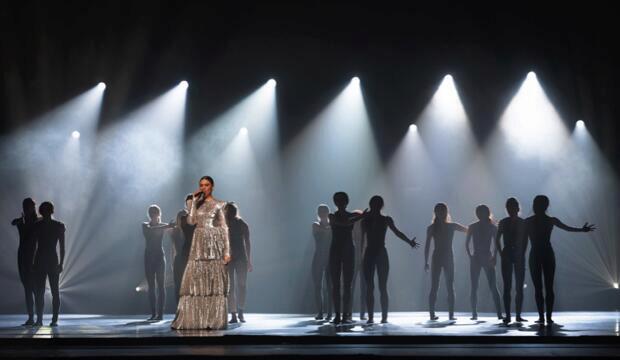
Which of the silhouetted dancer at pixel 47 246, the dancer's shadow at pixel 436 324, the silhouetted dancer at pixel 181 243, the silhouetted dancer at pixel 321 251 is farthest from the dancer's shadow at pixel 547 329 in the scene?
the silhouetted dancer at pixel 47 246

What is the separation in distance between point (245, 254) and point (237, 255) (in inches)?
5.3

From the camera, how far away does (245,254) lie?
11945 millimetres

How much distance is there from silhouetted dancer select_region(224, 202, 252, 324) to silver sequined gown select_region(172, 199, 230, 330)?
5.97 feet

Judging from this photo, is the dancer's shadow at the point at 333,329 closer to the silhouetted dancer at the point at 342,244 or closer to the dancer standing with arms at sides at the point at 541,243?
the silhouetted dancer at the point at 342,244

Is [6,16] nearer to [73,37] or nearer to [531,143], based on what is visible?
[73,37]

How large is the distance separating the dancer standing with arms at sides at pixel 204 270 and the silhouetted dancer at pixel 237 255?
5.98 ft

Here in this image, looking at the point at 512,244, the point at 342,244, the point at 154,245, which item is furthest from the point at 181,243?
the point at 512,244

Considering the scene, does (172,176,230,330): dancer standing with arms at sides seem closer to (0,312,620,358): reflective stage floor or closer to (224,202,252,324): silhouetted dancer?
(0,312,620,358): reflective stage floor

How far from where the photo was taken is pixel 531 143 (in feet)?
56.6

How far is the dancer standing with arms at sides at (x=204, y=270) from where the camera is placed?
380 inches

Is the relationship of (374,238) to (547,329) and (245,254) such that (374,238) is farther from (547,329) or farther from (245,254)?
(547,329)

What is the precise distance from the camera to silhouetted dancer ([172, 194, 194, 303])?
36.0 feet

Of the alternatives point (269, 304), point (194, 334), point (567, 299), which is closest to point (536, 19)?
point (567, 299)
